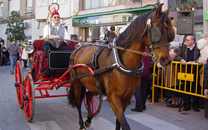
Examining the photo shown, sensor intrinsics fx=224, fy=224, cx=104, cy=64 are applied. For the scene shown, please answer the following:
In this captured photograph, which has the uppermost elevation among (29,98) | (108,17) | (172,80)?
(108,17)

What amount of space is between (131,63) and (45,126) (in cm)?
239

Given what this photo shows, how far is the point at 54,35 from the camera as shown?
527 cm

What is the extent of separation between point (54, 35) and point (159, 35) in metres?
3.15

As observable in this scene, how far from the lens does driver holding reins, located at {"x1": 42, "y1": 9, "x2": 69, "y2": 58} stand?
502 cm

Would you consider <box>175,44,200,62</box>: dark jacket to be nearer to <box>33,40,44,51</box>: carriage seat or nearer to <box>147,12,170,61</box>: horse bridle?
<box>147,12,170,61</box>: horse bridle

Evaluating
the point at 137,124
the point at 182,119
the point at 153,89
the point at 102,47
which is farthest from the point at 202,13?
the point at 102,47

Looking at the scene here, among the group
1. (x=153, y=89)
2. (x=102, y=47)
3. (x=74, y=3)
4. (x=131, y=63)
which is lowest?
(x=153, y=89)

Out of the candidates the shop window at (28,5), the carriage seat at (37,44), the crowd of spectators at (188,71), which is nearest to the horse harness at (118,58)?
the carriage seat at (37,44)

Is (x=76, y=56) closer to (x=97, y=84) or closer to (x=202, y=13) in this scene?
(x=97, y=84)

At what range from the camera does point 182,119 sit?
520 cm

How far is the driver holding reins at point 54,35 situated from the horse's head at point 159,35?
2.52 metres

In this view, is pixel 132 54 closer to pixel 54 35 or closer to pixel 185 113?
pixel 54 35

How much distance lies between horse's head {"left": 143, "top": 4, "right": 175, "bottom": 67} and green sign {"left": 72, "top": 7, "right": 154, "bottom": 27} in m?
11.1

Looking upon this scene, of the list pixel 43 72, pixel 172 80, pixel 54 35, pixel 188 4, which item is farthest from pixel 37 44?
pixel 188 4
